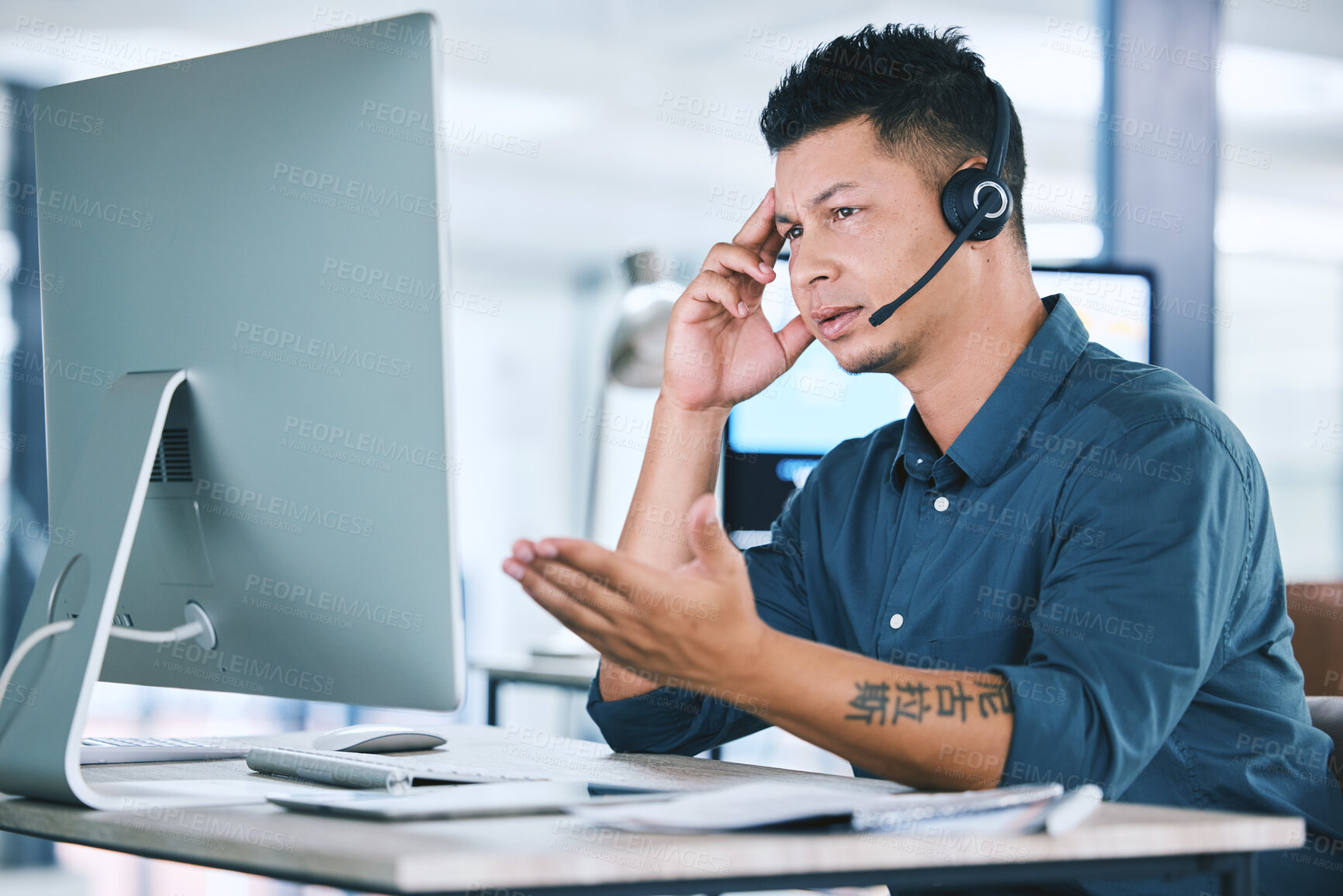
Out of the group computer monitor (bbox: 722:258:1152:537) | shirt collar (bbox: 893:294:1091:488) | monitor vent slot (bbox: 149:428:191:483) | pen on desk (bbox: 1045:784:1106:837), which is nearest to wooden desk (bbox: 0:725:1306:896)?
pen on desk (bbox: 1045:784:1106:837)

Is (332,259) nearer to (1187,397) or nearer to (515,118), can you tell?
(1187,397)

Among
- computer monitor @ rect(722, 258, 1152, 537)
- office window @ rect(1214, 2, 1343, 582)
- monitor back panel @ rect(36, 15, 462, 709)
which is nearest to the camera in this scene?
monitor back panel @ rect(36, 15, 462, 709)

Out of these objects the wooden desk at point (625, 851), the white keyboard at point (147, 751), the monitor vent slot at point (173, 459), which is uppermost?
the monitor vent slot at point (173, 459)

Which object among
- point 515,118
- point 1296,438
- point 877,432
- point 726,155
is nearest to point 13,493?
point 515,118

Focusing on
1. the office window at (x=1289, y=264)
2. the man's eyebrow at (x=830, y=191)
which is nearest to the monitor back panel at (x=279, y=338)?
the man's eyebrow at (x=830, y=191)

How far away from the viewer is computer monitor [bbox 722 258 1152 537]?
7.31 ft

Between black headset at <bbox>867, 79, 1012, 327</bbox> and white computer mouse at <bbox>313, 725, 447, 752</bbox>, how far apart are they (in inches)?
26.2

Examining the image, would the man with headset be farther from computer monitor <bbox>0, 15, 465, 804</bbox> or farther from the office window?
the office window

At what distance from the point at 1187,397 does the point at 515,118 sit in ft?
14.0

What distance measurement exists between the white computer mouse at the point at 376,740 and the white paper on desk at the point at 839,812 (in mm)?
499

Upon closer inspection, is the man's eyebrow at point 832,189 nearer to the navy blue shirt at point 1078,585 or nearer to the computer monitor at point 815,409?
the navy blue shirt at point 1078,585

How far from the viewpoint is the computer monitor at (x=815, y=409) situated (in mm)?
2229

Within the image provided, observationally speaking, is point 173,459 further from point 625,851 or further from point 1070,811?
point 1070,811

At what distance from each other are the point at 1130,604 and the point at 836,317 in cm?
52
